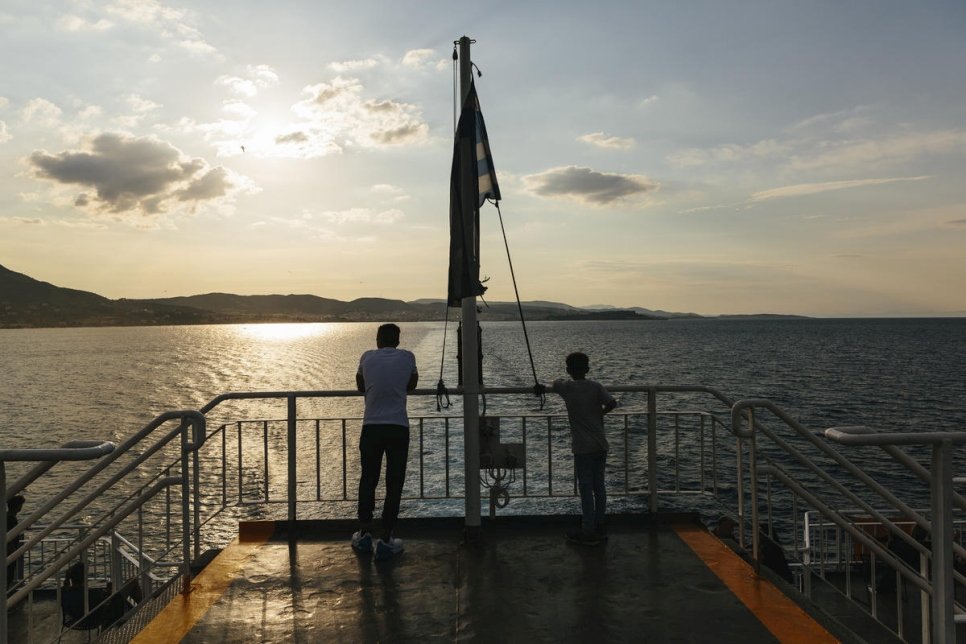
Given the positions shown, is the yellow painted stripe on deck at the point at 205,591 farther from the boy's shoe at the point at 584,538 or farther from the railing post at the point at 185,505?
the boy's shoe at the point at 584,538

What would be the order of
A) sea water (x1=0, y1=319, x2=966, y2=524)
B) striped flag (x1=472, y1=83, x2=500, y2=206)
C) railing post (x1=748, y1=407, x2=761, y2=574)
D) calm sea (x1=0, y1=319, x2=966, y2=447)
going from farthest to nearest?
calm sea (x1=0, y1=319, x2=966, y2=447) < sea water (x1=0, y1=319, x2=966, y2=524) < striped flag (x1=472, y1=83, x2=500, y2=206) < railing post (x1=748, y1=407, x2=761, y2=574)

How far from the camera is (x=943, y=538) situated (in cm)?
393

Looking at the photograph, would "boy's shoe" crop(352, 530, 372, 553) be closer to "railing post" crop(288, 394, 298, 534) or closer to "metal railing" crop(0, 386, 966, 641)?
"metal railing" crop(0, 386, 966, 641)

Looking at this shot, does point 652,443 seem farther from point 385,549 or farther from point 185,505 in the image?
point 185,505

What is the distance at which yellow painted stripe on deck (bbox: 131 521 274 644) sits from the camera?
197 inches

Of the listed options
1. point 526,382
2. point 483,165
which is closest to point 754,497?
point 483,165

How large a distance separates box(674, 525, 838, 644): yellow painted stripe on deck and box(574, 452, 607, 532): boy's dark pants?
0.93 metres

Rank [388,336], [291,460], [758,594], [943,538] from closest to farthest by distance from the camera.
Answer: [943,538] → [758,594] → [388,336] → [291,460]

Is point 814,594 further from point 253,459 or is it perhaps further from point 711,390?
point 253,459

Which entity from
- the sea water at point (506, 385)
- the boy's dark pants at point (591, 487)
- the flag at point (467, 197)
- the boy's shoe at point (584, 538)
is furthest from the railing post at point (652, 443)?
the sea water at point (506, 385)

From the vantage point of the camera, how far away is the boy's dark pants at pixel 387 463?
6531 mm

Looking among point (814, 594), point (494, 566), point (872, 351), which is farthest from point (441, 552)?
point (872, 351)

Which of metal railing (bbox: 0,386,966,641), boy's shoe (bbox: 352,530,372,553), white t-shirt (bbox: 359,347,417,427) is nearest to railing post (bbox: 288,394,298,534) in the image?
metal railing (bbox: 0,386,966,641)

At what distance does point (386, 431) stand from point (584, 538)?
7.33 ft
